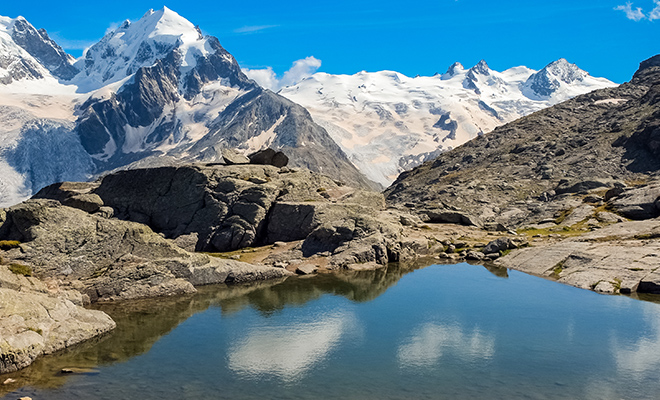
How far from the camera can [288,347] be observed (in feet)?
125

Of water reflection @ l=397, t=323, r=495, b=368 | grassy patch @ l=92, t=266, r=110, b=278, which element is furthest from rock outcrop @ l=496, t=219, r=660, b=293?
grassy patch @ l=92, t=266, r=110, b=278

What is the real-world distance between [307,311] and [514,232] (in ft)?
167

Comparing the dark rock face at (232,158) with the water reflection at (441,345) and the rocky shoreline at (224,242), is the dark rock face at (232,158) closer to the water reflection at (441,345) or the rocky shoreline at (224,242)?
the rocky shoreline at (224,242)

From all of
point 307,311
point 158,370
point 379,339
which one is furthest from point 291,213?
point 158,370

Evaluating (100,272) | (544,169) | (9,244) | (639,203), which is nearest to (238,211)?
(100,272)

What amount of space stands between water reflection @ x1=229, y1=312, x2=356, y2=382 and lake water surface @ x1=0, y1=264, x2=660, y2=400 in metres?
0.13

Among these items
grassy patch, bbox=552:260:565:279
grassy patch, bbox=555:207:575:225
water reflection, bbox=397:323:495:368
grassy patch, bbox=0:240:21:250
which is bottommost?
water reflection, bbox=397:323:495:368

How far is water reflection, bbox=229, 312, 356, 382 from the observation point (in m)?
33.6

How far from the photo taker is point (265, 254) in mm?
68875

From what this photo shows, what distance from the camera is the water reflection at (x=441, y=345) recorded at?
3528 cm

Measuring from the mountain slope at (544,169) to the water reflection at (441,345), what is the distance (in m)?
55.4

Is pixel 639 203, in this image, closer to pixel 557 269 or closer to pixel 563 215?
pixel 563 215

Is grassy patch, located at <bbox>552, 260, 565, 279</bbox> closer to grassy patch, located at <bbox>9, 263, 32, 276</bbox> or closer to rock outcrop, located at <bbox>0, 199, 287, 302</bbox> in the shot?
rock outcrop, located at <bbox>0, 199, 287, 302</bbox>

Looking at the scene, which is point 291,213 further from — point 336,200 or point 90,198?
point 90,198
